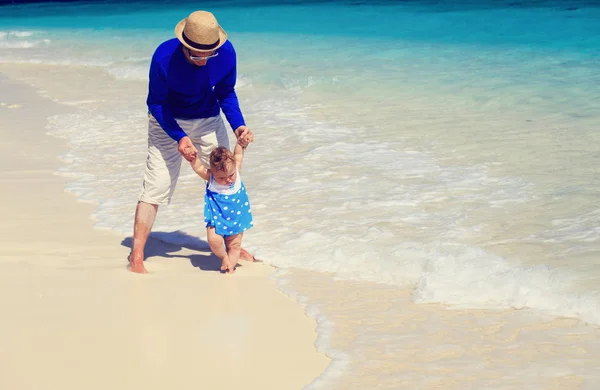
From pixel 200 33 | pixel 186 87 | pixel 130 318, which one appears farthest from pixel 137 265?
pixel 200 33

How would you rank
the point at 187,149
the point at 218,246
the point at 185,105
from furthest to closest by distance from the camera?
the point at 218,246 < the point at 185,105 < the point at 187,149

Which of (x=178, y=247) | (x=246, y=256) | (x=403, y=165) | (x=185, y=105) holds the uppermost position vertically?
(x=185, y=105)

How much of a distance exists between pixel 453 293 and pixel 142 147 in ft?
15.0

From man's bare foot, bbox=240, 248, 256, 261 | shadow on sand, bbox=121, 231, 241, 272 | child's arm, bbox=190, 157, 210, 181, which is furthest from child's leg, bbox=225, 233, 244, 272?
child's arm, bbox=190, 157, 210, 181

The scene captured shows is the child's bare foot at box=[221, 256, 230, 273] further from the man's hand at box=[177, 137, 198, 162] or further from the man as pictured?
the man's hand at box=[177, 137, 198, 162]

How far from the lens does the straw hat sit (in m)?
4.19

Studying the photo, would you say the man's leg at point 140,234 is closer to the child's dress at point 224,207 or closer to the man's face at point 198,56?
the child's dress at point 224,207

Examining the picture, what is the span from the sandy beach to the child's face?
20.9 inches

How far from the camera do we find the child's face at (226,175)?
4578 mm

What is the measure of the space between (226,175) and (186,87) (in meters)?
0.52

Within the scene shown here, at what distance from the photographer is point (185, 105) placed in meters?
4.67

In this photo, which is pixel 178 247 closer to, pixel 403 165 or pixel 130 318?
pixel 130 318

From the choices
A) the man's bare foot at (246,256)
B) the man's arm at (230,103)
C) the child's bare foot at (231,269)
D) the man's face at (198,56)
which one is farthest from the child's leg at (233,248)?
Result: the man's face at (198,56)

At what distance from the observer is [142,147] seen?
8180 millimetres
